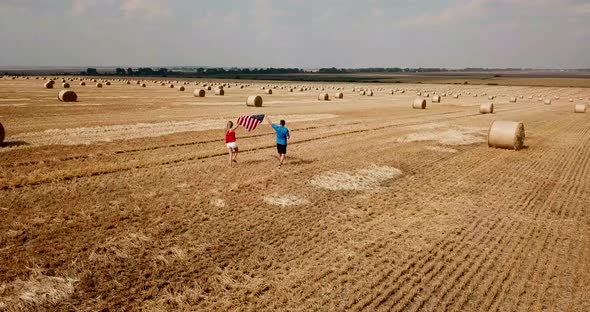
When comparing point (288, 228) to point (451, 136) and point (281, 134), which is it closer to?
point (281, 134)

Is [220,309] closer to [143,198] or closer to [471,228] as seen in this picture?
[143,198]

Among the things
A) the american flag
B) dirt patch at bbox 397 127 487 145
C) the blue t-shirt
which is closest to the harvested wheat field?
the blue t-shirt

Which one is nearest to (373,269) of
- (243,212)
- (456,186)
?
(243,212)

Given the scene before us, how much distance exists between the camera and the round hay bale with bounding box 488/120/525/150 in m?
19.1

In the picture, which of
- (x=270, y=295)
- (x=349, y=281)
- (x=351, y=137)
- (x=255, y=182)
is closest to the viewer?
(x=270, y=295)

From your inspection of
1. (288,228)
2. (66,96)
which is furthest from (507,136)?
(66,96)

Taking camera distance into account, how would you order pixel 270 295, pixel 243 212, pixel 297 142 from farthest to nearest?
pixel 297 142 < pixel 243 212 < pixel 270 295

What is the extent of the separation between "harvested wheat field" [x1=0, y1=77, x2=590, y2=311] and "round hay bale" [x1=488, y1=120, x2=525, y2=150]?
1.29 meters

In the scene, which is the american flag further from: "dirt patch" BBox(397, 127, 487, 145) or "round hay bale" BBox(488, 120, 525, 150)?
"round hay bale" BBox(488, 120, 525, 150)

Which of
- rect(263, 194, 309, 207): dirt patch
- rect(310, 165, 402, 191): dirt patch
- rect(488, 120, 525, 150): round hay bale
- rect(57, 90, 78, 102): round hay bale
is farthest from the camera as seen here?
rect(57, 90, 78, 102): round hay bale

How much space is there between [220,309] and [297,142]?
14212mm

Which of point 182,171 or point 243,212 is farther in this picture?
point 182,171

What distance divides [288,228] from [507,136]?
1467cm

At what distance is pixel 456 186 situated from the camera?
13094mm
